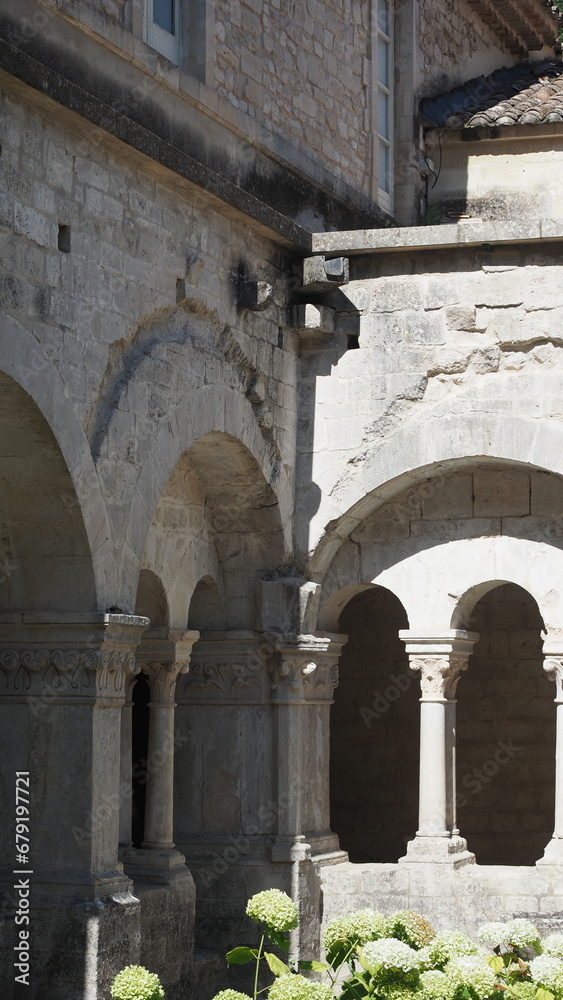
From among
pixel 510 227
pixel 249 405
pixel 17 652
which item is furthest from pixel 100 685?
pixel 510 227

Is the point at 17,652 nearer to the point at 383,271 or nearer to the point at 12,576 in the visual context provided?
the point at 12,576

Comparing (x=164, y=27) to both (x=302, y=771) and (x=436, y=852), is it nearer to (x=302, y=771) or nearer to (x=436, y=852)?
(x=302, y=771)

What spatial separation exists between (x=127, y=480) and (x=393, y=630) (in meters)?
5.63

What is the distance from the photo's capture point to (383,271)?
10.1m

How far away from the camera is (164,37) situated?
9.27 metres

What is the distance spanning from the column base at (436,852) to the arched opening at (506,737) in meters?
3.03

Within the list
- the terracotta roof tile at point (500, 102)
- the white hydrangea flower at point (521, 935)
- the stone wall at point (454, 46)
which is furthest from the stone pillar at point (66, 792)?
the stone wall at point (454, 46)

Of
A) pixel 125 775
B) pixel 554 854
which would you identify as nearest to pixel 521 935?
pixel 125 775

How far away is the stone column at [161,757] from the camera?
9.29 metres

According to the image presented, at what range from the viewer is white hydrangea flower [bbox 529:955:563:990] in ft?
15.2

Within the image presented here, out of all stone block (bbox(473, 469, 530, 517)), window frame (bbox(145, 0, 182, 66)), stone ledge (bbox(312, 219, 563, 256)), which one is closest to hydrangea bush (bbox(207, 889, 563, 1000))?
stone block (bbox(473, 469, 530, 517))

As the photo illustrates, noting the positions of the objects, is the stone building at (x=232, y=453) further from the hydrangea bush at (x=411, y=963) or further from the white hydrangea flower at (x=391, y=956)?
the white hydrangea flower at (x=391, y=956)

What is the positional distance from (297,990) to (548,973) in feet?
2.35

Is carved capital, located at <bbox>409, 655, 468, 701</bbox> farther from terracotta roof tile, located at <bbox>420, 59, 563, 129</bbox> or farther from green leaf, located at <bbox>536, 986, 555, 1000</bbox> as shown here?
green leaf, located at <bbox>536, 986, 555, 1000</bbox>
